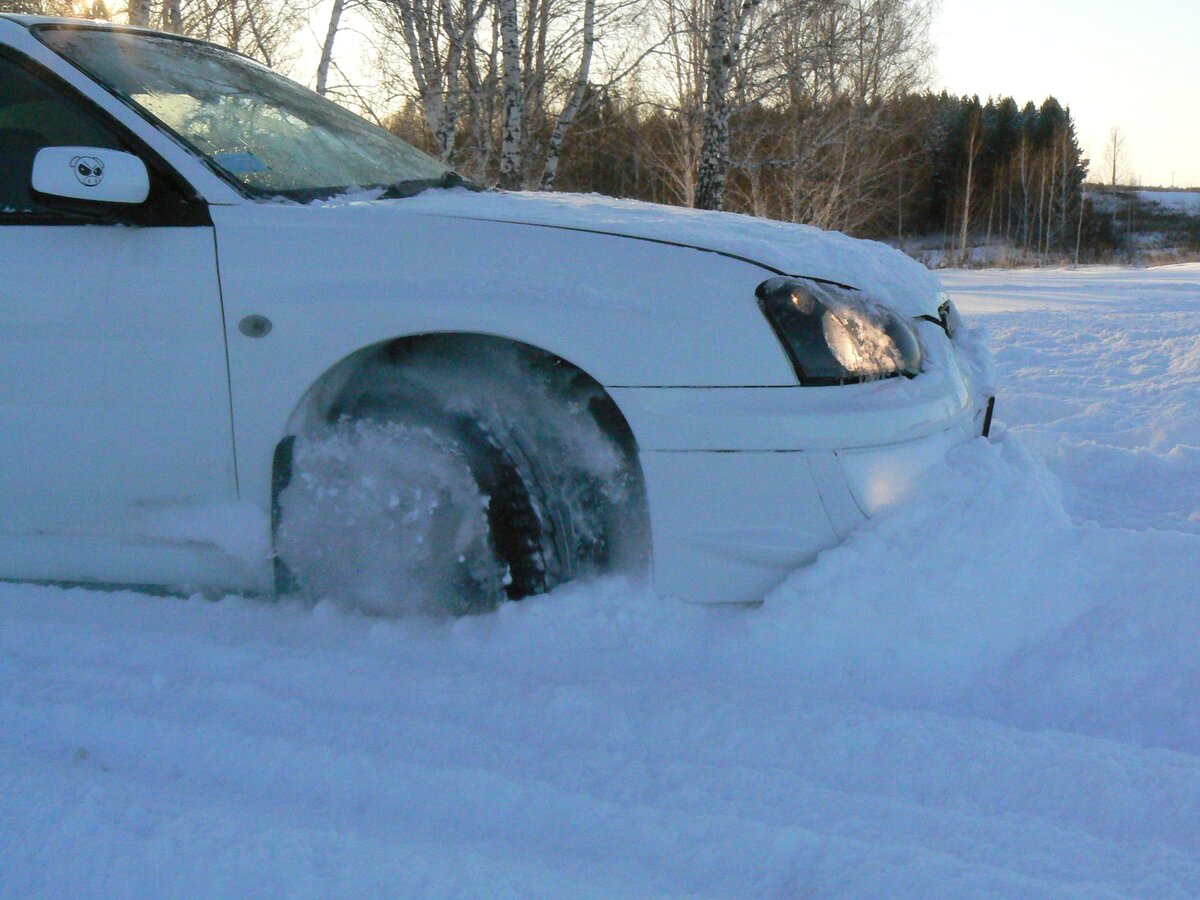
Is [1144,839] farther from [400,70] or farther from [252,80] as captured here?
[400,70]

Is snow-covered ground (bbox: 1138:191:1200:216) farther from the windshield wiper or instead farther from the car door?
the car door

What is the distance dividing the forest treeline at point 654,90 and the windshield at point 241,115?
32.3 feet

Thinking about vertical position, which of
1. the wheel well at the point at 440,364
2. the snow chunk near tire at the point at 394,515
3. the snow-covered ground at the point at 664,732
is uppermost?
the wheel well at the point at 440,364

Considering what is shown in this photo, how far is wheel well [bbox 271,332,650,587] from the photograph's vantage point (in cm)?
229

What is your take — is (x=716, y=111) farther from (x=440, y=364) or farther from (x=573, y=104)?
(x=440, y=364)

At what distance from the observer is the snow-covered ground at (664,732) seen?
5.08 feet

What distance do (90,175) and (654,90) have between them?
23233mm

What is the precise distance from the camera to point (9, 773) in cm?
178

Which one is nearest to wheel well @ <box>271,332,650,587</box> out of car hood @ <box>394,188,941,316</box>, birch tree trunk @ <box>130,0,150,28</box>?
car hood @ <box>394,188,941,316</box>

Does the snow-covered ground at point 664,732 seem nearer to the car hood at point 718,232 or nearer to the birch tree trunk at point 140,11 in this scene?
the car hood at point 718,232

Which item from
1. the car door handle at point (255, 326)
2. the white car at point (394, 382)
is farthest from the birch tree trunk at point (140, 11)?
the car door handle at point (255, 326)

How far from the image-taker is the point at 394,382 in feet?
7.89

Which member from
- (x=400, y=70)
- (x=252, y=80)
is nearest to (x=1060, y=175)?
(x=400, y=70)

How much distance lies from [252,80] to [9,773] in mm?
2045
